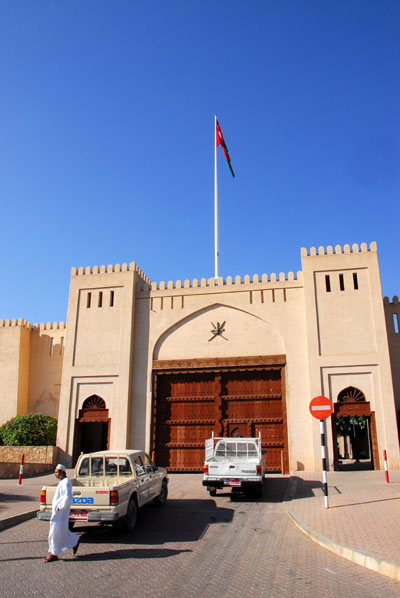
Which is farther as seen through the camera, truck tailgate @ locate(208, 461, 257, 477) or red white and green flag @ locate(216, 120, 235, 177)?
red white and green flag @ locate(216, 120, 235, 177)

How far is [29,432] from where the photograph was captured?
19031mm

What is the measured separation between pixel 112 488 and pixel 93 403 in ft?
39.7

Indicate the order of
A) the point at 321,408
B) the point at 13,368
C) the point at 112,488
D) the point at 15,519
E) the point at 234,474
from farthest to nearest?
the point at 13,368 → the point at 234,474 → the point at 321,408 → the point at 15,519 → the point at 112,488

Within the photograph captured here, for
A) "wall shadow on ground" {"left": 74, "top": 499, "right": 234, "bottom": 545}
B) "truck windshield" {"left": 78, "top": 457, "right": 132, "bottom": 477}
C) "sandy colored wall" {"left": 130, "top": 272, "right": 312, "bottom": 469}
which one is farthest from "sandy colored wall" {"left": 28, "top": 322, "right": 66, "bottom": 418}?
"truck windshield" {"left": 78, "top": 457, "right": 132, "bottom": 477}

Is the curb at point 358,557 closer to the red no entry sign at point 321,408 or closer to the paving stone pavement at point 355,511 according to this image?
the paving stone pavement at point 355,511

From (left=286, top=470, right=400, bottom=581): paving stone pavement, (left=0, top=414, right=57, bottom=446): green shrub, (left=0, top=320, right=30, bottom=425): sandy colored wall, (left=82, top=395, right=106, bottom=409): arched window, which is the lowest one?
(left=286, top=470, right=400, bottom=581): paving stone pavement

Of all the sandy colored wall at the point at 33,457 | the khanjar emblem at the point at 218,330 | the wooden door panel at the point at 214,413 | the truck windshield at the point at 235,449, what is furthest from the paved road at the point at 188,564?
the khanjar emblem at the point at 218,330

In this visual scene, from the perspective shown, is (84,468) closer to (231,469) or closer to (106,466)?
(106,466)

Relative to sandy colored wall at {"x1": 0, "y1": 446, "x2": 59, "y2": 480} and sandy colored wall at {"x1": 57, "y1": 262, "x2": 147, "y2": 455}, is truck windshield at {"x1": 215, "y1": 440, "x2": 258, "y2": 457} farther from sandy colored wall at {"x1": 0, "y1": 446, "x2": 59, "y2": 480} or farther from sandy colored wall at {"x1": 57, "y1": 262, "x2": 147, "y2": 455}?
sandy colored wall at {"x1": 0, "y1": 446, "x2": 59, "y2": 480}

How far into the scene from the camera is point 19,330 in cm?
2252

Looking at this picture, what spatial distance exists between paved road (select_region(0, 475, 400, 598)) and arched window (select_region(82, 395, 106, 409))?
32.9ft

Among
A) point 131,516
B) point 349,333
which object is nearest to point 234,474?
point 131,516

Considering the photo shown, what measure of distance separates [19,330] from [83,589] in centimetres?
1828

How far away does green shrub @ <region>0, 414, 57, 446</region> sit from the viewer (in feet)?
61.6
